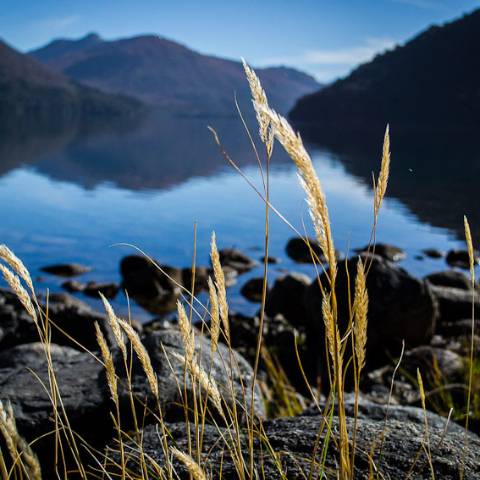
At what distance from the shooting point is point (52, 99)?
165500 millimetres

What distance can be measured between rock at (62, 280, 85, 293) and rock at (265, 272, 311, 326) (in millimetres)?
5261

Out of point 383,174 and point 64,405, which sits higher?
point 383,174

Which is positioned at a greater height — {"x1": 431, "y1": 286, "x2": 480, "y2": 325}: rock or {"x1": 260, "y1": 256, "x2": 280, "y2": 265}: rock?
{"x1": 431, "y1": 286, "x2": 480, "y2": 325}: rock

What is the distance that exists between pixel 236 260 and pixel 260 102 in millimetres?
17830

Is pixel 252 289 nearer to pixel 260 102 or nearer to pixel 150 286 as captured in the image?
pixel 150 286

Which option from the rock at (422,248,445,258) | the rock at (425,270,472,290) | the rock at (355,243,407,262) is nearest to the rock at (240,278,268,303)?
the rock at (425,270,472,290)

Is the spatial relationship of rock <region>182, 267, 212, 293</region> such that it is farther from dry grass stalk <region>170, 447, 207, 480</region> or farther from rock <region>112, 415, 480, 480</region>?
dry grass stalk <region>170, 447, 207, 480</region>

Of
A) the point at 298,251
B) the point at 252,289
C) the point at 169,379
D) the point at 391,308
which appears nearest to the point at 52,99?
the point at 298,251

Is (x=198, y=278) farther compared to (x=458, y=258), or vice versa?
(x=458, y=258)

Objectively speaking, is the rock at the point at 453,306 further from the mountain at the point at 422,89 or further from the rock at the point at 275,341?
the mountain at the point at 422,89

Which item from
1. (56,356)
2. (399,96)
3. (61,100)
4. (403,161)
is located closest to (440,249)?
(56,356)

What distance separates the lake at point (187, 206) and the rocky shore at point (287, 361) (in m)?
0.99

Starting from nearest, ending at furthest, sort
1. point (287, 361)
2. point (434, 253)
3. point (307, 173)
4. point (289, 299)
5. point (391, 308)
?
point (307, 173), point (391, 308), point (287, 361), point (289, 299), point (434, 253)

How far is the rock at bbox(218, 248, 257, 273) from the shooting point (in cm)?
1843
